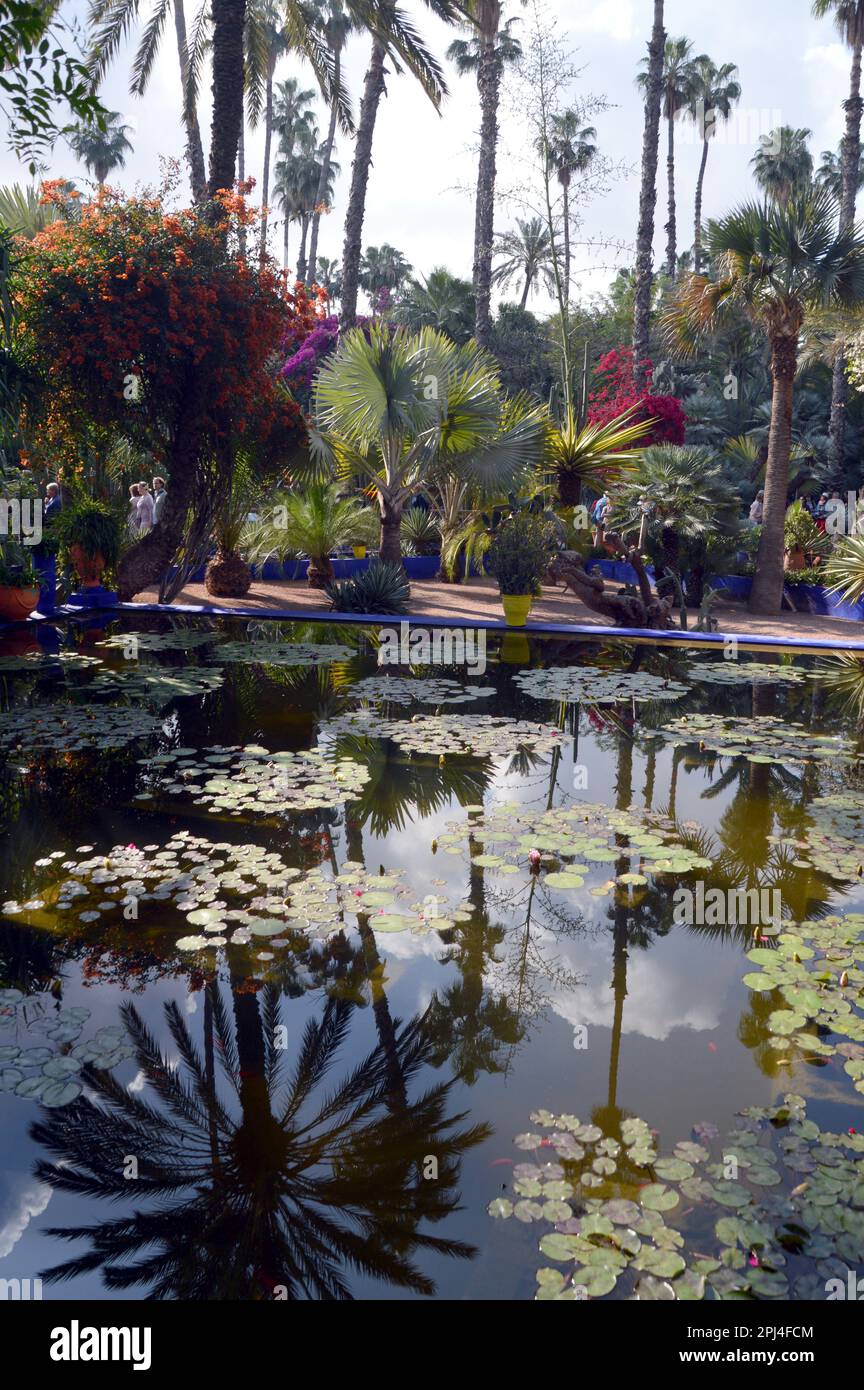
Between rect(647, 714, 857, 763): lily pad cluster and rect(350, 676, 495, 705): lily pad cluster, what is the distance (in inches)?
76.3

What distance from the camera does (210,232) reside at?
39.6 ft

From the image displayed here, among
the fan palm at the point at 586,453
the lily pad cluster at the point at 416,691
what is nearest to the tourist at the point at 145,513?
the fan palm at the point at 586,453

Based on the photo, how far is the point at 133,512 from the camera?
1566cm

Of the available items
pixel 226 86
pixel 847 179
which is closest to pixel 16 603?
pixel 226 86

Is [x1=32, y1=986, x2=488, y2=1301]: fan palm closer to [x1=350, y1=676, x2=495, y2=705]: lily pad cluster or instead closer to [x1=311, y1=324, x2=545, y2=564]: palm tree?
[x1=350, y1=676, x2=495, y2=705]: lily pad cluster

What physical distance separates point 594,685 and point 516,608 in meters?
3.58

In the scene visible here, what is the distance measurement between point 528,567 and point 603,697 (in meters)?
4.19

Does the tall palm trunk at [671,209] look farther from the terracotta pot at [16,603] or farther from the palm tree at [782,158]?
the terracotta pot at [16,603]

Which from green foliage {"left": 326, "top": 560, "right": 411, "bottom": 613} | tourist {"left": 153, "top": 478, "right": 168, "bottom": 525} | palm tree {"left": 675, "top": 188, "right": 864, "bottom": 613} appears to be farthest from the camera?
tourist {"left": 153, "top": 478, "right": 168, "bottom": 525}

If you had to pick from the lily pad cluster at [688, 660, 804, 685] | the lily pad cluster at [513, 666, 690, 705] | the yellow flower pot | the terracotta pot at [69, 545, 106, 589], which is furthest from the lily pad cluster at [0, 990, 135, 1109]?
the terracotta pot at [69, 545, 106, 589]

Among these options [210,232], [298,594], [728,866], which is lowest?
[728,866]

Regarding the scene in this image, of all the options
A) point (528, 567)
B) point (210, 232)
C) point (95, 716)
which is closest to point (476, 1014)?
point (95, 716)

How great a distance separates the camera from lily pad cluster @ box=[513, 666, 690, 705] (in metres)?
9.26
